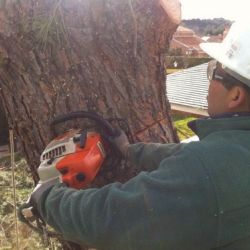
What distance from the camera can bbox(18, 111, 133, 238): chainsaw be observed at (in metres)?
1.73

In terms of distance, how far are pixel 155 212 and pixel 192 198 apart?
0.42 feet

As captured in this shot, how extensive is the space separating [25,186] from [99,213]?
4446mm

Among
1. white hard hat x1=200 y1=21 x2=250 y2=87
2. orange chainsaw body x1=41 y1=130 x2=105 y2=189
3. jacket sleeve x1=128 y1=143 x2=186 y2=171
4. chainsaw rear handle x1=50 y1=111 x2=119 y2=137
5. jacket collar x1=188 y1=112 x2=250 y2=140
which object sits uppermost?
white hard hat x1=200 y1=21 x2=250 y2=87

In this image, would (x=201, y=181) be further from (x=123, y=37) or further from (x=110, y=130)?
(x=123, y=37)

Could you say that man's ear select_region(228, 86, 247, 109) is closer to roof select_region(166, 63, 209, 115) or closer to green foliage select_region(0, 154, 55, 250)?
green foliage select_region(0, 154, 55, 250)

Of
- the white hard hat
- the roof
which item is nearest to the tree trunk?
the white hard hat

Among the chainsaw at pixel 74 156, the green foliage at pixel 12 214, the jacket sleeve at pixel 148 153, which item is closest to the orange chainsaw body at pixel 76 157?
the chainsaw at pixel 74 156

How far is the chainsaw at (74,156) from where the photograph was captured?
173cm

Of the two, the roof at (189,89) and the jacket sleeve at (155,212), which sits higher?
the jacket sleeve at (155,212)

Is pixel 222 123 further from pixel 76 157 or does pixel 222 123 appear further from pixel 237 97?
pixel 76 157

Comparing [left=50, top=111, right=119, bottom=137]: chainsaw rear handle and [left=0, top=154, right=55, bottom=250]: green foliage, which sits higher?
[left=50, top=111, right=119, bottom=137]: chainsaw rear handle

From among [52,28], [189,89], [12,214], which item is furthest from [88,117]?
[189,89]

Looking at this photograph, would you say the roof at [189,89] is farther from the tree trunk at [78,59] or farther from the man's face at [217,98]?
the man's face at [217,98]

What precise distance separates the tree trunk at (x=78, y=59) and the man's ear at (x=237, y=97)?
641 millimetres
